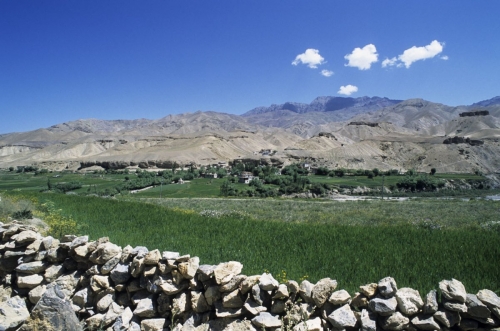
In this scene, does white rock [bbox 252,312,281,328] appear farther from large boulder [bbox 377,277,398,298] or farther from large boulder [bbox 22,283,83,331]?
large boulder [bbox 22,283,83,331]

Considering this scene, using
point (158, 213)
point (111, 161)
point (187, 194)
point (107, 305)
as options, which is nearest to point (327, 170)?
point (187, 194)

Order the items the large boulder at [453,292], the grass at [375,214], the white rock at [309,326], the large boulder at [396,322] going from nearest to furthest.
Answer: the large boulder at [453,292] < the large boulder at [396,322] < the white rock at [309,326] < the grass at [375,214]

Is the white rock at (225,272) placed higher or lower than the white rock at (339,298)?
higher

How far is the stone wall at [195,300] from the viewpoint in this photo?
193 inches

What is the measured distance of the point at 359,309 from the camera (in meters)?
5.31

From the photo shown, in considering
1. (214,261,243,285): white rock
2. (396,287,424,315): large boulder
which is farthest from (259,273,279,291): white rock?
(396,287,424,315): large boulder

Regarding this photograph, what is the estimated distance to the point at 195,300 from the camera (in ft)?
19.8

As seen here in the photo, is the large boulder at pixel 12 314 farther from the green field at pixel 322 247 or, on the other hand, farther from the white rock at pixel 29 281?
the green field at pixel 322 247

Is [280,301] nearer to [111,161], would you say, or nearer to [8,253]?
[8,253]

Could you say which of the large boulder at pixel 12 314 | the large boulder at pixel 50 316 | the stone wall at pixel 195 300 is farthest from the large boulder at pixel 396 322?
the large boulder at pixel 12 314

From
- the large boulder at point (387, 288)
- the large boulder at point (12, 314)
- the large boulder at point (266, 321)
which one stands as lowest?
the large boulder at point (266, 321)

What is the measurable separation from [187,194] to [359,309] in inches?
2827

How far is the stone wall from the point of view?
16.1ft

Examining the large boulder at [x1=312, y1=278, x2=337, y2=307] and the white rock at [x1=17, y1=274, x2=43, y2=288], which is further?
the white rock at [x1=17, y1=274, x2=43, y2=288]
